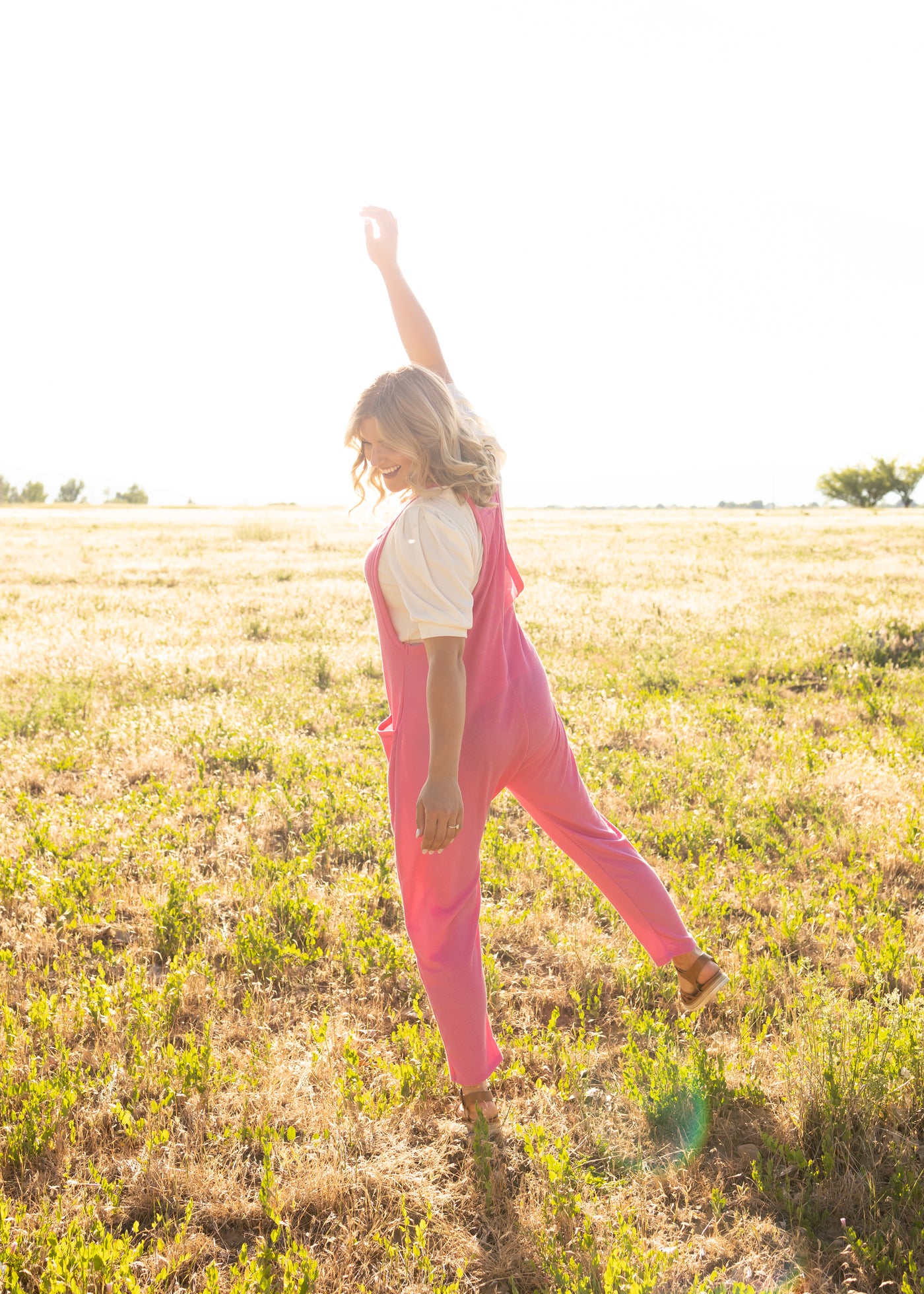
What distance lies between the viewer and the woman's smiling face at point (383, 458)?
8.16 ft

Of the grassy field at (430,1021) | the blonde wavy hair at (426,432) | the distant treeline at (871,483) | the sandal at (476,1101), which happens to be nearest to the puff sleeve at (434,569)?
the blonde wavy hair at (426,432)

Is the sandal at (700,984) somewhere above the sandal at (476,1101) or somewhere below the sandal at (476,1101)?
above

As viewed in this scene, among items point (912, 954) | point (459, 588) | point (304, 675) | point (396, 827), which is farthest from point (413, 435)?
point (304, 675)

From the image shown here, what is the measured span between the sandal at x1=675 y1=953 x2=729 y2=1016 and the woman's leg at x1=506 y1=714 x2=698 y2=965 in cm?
5

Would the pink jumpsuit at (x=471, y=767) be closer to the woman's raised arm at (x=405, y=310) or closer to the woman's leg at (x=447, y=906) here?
the woman's leg at (x=447, y=906)

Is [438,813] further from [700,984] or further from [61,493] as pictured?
[61,493]

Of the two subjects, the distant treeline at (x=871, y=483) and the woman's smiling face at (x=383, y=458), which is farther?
the distant treeline at (x=871, y=483)

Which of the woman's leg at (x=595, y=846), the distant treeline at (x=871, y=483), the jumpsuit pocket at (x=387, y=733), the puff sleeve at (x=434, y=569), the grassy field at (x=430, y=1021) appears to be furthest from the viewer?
the distant treeline at (x=871, y=483)

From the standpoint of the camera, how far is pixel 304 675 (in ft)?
31.7

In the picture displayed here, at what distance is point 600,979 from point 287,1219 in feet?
5.79

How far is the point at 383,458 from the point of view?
2.52 metres

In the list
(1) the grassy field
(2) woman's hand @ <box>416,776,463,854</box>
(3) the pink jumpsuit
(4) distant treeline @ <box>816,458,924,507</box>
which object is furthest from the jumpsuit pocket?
(4) distant treeline @ <box>816,458,924,507</box>

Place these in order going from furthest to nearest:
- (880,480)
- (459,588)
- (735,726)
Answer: (880,480), (735,726), (459,588)

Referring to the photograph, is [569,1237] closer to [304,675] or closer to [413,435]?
[413,435]
